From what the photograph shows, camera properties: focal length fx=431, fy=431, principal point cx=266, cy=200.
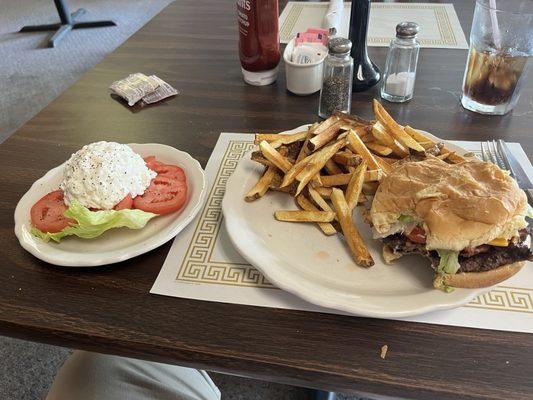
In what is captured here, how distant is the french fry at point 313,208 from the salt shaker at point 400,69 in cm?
63

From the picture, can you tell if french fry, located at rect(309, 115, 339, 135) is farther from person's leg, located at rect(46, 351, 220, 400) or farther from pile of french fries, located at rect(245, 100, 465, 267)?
person's leg, located at rect(46, 351, 220, 400)

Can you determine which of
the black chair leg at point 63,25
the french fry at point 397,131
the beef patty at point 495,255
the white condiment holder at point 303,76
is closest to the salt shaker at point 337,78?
the white condiment holder at point 303,76

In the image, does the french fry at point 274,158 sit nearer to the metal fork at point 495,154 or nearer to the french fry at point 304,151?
the french fry at point 304,151

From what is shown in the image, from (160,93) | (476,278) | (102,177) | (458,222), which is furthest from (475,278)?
(160,93)

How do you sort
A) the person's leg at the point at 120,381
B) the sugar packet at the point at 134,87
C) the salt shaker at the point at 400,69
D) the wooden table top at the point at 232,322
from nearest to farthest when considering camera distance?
the wooden table top at the point at 232,322 → the person's leg at the point at 120,381 → the salt shaker at the point at 400,69 → the sugar packet at the point at 134,87

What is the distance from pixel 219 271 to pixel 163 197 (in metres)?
0.24

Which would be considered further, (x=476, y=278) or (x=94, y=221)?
(x=94, y=221)

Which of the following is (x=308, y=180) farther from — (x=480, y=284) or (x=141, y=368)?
(x=141, y=368)

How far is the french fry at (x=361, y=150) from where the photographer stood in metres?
1.03

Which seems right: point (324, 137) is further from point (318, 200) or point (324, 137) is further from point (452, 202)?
point (452, 202)

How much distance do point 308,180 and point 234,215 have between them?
0.62 feet

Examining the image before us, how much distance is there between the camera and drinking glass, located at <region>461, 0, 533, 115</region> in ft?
4.22

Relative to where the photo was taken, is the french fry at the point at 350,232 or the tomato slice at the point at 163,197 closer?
the french fry at the point at 350,232

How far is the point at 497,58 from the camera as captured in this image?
1.30 meters
